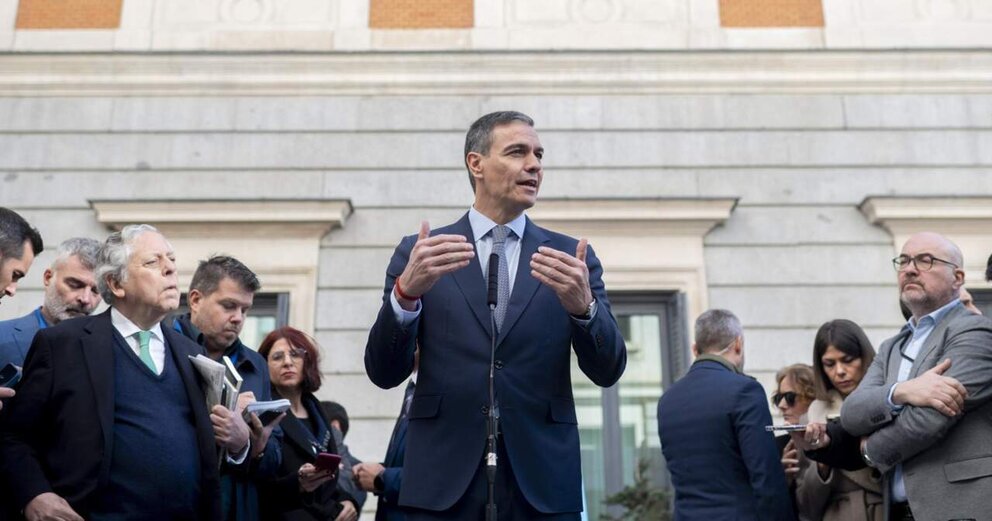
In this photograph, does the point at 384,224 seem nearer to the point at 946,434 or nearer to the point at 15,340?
the point at 15,340

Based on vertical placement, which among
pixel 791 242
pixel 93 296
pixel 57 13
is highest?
pixel 57 13

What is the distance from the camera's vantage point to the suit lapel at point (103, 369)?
3.15m

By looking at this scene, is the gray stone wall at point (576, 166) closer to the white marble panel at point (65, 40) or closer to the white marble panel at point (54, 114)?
the white marble panel at point (54, 114)

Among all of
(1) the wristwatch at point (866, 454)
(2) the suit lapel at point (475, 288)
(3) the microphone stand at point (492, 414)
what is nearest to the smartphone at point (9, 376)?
(2) the suit lapel at point (475, 288)

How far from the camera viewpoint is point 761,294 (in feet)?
25.8

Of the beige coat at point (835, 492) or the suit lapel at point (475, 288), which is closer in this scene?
the suit lapel at point (475, 288)

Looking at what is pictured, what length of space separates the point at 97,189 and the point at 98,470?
5.52 meters

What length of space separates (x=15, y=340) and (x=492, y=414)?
2169 millimetres

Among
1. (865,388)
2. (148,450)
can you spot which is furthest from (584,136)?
(148,450)

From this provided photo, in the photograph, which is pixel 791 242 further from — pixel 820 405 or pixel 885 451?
pixel 885 451

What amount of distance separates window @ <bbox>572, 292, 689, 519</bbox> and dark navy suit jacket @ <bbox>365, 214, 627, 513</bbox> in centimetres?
477

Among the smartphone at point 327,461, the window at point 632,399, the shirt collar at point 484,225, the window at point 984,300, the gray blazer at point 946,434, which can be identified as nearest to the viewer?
the shirt collar at point 484,225

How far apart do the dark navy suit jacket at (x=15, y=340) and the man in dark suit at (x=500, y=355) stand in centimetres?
165

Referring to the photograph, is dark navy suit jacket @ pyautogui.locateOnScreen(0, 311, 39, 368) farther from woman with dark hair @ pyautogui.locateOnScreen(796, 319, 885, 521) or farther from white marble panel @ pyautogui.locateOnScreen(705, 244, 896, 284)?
white marble panel @ pyautogui.locateOnScreen(705, 244, 896, 284)
